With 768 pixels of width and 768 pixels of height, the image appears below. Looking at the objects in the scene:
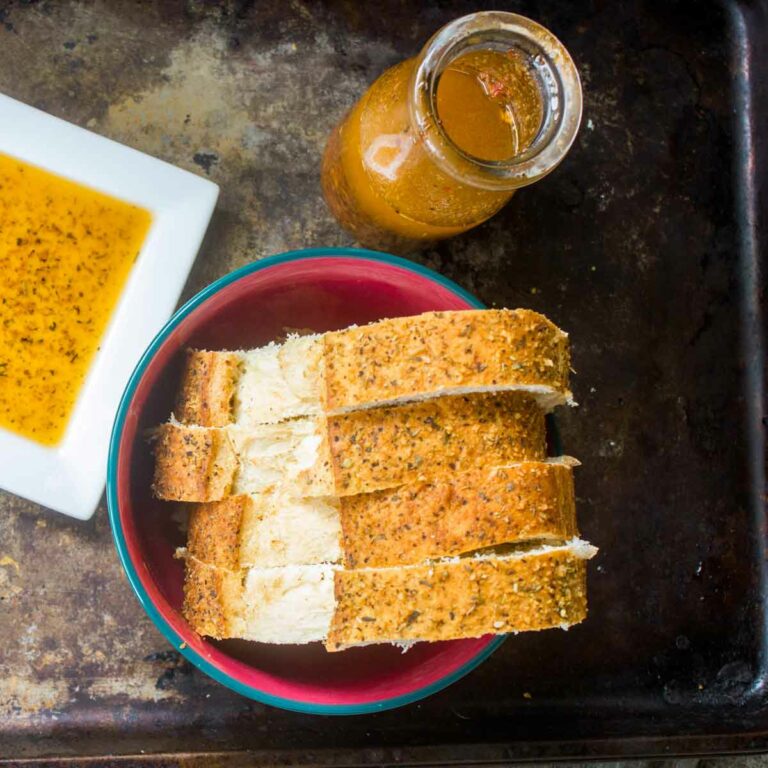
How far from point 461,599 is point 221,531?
40 cm

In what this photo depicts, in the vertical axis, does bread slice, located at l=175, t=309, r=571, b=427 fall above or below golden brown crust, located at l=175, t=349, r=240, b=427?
above

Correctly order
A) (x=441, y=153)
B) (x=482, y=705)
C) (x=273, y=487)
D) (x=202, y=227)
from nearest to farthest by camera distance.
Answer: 1. (x=441, y=153)
2. (x=273, y=487)
3. (x=202, y=227)
4. (x=482, y=705)

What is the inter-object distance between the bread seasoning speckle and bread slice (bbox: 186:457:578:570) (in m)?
0.39

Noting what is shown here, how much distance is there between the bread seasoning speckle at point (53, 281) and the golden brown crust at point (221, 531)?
0.37m

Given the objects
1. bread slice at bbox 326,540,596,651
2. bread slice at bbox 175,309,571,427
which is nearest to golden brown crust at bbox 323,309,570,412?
bread slice at bbox 175,309,571,427

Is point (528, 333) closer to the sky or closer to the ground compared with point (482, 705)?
closer to the sky

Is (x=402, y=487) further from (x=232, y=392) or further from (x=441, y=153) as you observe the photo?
(x=441, y=153)

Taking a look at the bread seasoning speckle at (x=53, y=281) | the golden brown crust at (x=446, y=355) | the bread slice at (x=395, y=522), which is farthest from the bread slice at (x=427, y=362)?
the bread seasoning speckle at (x=53, y=281)

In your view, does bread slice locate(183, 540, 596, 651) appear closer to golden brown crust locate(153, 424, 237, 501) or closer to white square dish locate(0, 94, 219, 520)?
golden brown crust locate(153, 424, 237, 501)

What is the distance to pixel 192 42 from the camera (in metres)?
1.75

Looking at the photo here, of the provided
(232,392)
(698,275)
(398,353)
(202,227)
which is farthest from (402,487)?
(698,275)

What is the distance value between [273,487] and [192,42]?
89 cm

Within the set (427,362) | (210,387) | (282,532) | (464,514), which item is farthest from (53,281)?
(464,514)

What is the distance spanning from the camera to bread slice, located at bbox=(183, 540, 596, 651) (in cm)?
131
